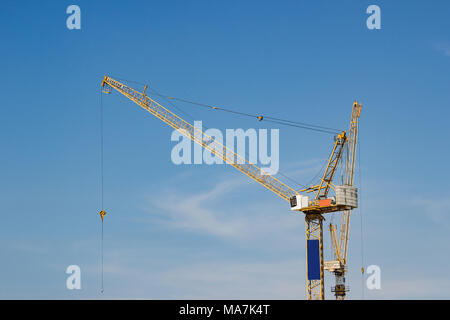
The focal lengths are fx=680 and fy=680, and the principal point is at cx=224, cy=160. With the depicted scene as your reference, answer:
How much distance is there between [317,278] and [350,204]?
23.6 metres

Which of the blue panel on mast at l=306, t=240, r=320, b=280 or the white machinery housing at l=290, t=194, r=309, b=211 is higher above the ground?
the white machinery housing at l=290, t=194, r=309, b=211

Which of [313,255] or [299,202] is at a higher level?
[299,202]

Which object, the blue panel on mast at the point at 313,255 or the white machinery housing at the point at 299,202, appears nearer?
the white machinery housing at the point at 299,202

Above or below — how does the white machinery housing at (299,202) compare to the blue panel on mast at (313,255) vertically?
above

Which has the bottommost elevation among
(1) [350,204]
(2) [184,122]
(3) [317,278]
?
(3) [317,278]

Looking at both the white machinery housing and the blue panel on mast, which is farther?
the blue panel on mast

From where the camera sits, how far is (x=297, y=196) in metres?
195

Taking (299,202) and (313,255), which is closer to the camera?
(299,202)
